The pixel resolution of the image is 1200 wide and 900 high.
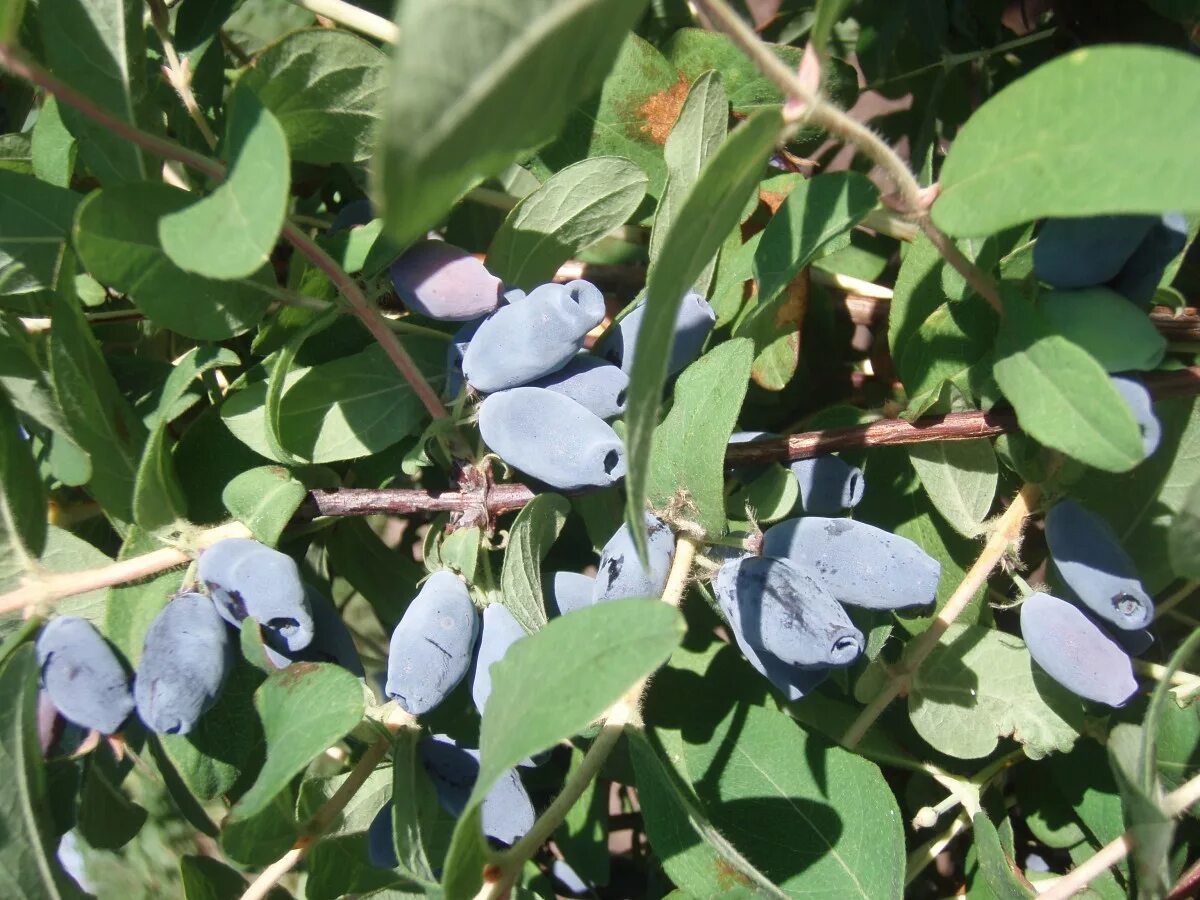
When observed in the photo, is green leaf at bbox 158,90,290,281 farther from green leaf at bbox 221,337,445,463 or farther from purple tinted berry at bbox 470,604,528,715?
purple tinted berry at bbox 470,604,528,715

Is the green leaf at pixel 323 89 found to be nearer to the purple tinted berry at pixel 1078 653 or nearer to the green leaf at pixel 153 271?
the green leaf at pixel 153 271

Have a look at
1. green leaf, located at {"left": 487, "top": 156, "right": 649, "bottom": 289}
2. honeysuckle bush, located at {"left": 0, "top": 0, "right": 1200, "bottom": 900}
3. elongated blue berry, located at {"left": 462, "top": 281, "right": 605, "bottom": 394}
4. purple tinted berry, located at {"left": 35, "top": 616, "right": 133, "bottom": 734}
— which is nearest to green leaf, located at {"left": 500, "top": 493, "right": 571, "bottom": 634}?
honeysuckle bush, located at {"left": 0, "top": 0, "right": 1200, "bottom": 900}

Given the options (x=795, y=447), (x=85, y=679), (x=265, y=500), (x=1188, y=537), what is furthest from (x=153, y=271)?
(x=1188, y=537)

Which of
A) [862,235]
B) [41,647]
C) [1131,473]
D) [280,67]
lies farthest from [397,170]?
[862,235]

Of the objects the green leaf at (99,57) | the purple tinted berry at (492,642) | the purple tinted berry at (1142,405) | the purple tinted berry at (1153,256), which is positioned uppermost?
the green leaf at (99,57)

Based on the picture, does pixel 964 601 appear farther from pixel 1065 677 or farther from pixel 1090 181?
pixel 1090 181

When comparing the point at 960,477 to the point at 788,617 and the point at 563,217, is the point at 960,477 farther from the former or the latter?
the point at 563,217

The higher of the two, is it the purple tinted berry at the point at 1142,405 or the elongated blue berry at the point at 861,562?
the purple tinted berry at the point at 1142,405

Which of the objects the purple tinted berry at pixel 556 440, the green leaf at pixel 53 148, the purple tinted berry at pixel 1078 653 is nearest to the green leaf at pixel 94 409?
the green leaf at pixel 53 148
